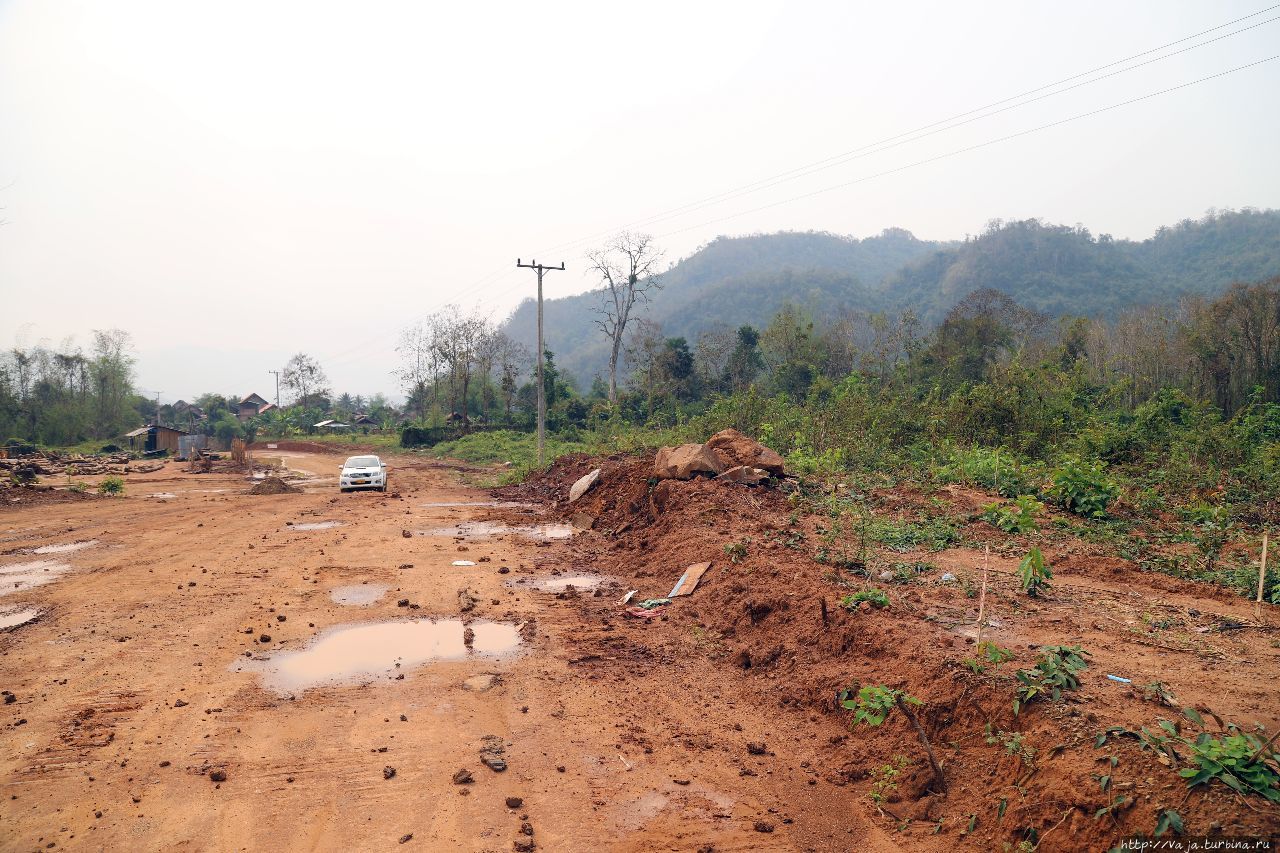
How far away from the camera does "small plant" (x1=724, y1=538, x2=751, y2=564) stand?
31.9 feet

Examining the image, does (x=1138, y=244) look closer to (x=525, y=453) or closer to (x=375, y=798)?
(x=525, y=453)

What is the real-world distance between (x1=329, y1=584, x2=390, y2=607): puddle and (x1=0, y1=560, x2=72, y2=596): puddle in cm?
429

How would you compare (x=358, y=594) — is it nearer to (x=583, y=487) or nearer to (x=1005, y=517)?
(x=583, y=487)

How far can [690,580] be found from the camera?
973 centimetres

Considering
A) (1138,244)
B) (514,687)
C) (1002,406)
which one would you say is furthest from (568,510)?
(1138,244)

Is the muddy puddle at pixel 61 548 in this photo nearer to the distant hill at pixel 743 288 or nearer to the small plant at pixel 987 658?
the small plant at pixel 987 658

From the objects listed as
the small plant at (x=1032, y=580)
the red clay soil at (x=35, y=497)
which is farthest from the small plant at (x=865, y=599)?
the red clay soil at (x=35, y=497)

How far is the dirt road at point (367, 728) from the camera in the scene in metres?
4.42

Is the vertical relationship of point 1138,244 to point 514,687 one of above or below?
above

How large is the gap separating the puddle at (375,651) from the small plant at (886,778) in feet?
13.4

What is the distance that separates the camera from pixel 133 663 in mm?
6941

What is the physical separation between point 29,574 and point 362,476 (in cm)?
1279

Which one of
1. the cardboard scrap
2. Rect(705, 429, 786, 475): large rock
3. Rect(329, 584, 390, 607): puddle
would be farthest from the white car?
the cardboard scrap

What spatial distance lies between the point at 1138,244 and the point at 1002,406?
317 feet
